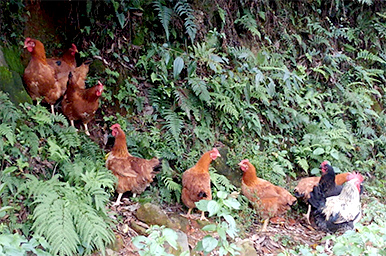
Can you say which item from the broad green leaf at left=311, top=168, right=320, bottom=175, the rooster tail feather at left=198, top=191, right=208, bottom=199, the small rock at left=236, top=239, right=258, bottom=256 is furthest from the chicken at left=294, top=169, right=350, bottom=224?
the rooster tail feather at left=198, top=191, right=208, bottom=199

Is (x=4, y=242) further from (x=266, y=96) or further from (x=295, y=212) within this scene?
(x=266, y=96)

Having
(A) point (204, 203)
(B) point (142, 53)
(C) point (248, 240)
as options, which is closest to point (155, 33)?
(B) point (142, 53)

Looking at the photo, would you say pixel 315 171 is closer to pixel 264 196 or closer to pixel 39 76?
pixel 264 196

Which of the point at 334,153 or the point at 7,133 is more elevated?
the point at 7,133

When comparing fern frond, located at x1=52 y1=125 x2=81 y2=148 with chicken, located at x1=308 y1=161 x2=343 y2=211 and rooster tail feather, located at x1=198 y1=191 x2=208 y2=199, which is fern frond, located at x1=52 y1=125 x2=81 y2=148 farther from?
chicken, located at x1=308 y1=161 x2=343 y2=211

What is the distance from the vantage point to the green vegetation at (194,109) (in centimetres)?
443

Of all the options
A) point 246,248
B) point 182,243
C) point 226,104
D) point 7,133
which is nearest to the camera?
point 7,133

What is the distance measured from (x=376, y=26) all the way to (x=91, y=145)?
9705mm

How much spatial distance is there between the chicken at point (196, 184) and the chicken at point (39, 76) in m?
2.42

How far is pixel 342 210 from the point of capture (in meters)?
5.84

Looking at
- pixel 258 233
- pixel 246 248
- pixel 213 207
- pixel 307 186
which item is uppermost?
pixel 213 207

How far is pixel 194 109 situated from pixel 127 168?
199 cm

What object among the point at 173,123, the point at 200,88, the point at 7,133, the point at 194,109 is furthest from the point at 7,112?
the point at 200,88

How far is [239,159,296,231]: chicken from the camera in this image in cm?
591
